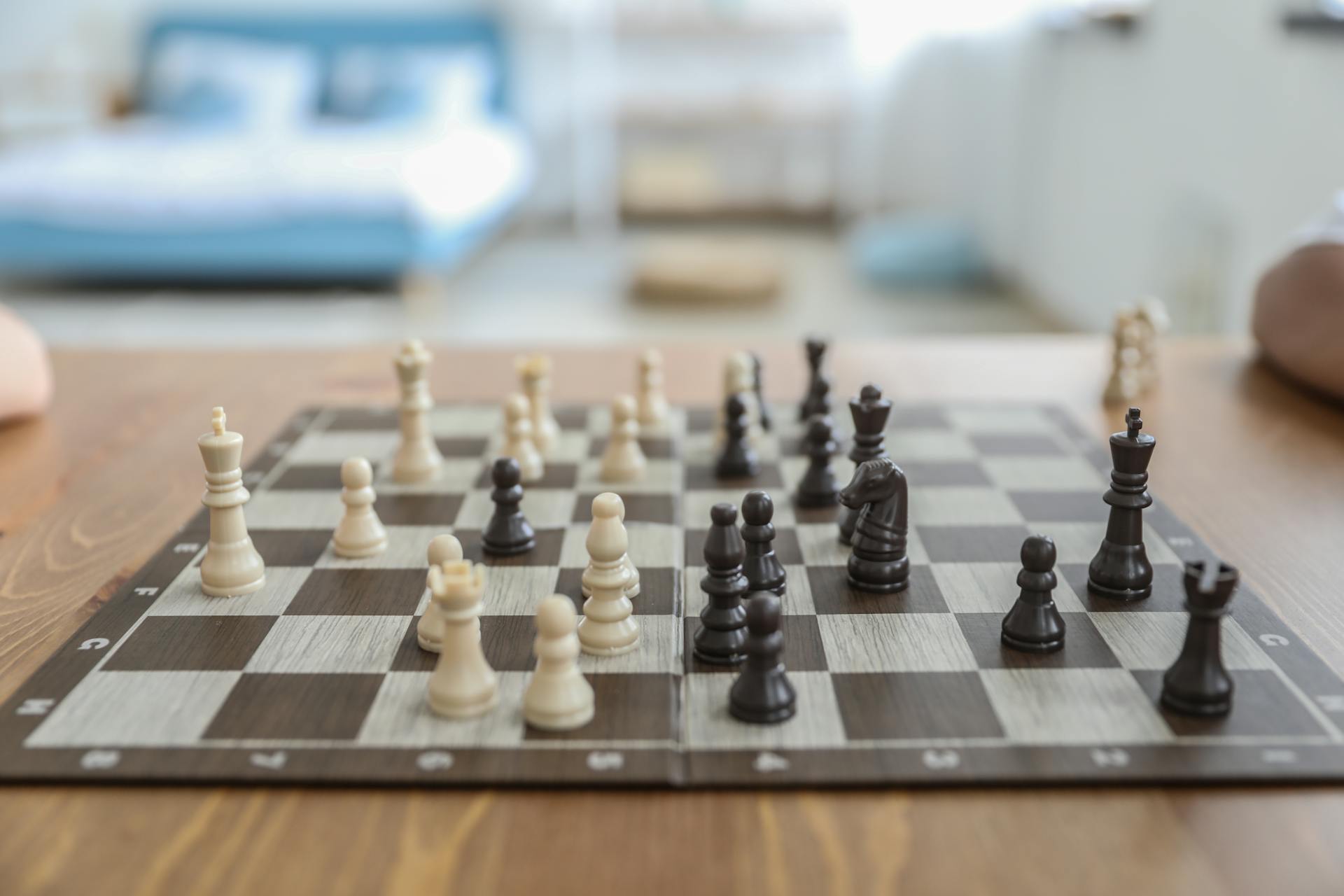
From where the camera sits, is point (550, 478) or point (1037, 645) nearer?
point (1037, 645)

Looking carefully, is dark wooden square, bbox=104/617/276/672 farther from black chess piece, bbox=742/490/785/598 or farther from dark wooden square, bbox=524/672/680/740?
black chess piece, bbox=742/490/785/598

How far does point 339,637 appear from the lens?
0.99 metres

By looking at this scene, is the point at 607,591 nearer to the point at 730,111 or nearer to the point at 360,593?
the point at 360,593

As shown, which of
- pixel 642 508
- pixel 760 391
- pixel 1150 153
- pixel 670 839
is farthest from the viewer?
pixel 1150 153


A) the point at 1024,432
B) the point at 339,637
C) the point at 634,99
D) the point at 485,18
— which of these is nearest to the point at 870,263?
the point at 634,99

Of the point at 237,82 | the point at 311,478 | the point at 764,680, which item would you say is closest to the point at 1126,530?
the point at 764,680

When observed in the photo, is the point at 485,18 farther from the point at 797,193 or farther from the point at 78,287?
the point at 78,287

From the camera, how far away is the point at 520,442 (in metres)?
1.42

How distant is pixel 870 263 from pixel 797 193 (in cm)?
148

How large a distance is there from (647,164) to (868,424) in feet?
18.6

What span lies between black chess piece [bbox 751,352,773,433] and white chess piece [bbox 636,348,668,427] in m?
0.12

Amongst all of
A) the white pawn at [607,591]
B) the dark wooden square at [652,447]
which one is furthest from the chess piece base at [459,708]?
the dark wooden square at [652,447]

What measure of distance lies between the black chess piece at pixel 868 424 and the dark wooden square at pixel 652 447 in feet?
0.88

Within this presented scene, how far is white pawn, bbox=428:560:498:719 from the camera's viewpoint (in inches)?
33.9
